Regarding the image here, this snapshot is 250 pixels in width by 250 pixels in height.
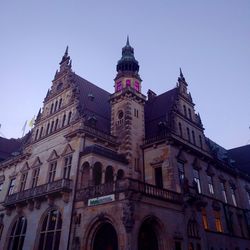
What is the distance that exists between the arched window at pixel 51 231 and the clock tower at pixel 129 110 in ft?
30.8

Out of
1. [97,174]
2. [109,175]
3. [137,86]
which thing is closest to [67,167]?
[97,174]

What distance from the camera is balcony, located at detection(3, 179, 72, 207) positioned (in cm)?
2564

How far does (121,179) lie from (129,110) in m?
14.0

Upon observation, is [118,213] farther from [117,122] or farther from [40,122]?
[40,122]

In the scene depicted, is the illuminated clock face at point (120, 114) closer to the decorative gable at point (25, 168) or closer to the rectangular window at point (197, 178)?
the rectangular window at point (197, 178)

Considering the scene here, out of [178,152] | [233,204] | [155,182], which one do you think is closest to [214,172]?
[233,204]

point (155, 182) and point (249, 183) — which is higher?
point (249, 183)

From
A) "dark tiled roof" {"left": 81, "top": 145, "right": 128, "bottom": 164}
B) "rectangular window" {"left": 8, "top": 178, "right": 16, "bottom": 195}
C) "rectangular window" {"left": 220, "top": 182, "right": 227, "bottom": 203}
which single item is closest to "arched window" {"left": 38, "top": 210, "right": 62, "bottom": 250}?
"dark tiled roof" {"left": 81, "top": 145, "right": 128, "bottom": 164}

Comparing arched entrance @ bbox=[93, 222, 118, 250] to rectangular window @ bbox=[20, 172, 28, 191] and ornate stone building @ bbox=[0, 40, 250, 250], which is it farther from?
rectangular window @ bbox=[20, 172, 28, 191]

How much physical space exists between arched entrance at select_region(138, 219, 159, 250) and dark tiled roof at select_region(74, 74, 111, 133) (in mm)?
13959

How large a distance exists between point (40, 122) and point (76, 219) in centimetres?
1785

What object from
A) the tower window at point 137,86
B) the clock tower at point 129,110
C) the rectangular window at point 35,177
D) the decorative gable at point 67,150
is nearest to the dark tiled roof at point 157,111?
the clock tower at point 129,110

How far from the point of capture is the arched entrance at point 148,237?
22.2 metres

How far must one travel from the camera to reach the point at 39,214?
2798 cm
